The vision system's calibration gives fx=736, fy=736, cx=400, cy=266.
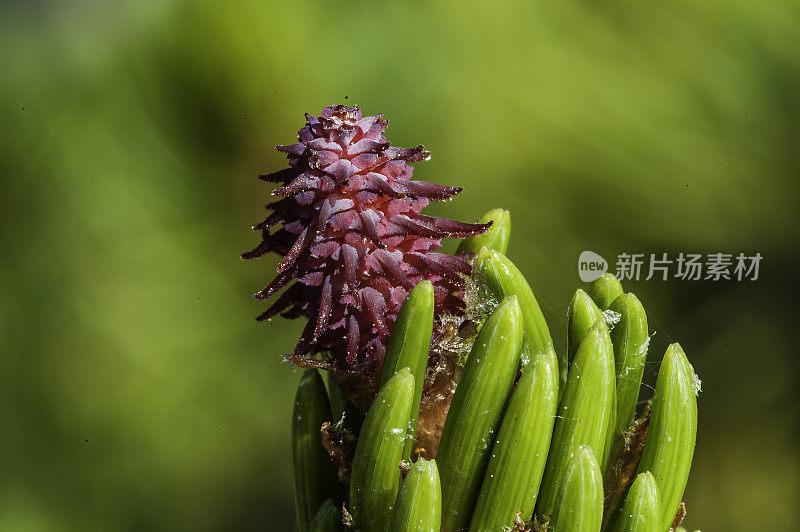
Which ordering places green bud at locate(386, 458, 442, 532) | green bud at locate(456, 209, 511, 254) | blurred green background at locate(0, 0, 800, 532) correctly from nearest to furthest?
green bud at locate(386, 458, 442, 532) < green bud at locate(456, 209, 511, 254) < blurred green background at locate(0, 0, 800, 532)

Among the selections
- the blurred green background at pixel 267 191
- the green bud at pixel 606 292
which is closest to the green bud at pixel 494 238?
the green bud at pixel 606 292

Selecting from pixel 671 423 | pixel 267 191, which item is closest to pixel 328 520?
pixel 671 423

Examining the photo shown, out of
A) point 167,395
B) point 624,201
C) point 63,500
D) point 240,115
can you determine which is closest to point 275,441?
point 167,395

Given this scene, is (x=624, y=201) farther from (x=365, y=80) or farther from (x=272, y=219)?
(x=272, y=219)

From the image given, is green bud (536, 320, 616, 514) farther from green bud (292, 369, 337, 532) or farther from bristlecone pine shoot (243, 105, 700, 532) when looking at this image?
green bud (292, 369, 337, 532)
